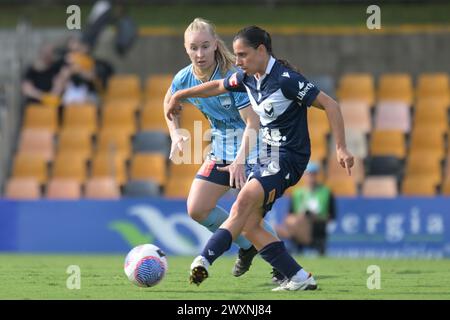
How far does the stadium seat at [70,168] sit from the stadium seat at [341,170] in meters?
4.12

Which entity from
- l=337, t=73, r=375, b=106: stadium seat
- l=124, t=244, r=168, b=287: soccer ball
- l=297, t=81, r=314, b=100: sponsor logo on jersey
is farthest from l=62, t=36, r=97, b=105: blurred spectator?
l=297, t=81, r=314, b=100: sponsor logo on jersey

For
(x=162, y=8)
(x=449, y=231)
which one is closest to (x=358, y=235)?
(x=449, y=231)

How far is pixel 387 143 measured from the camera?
20.5 meters

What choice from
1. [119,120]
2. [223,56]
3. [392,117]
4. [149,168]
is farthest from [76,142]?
[223,56]

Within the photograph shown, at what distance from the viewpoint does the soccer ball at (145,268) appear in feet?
31.6

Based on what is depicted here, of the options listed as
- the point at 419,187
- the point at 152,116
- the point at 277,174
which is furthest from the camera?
the point at 152,116

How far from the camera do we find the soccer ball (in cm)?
963

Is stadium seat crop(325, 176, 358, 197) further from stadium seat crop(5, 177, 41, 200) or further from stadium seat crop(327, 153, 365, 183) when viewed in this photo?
stadium seat crop(5, 177, 41, 200)

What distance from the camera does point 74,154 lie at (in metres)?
20.9

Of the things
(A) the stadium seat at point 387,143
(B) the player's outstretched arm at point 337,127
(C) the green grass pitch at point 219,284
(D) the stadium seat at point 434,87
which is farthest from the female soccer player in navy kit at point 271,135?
(D) the stadium seat at point 434,87

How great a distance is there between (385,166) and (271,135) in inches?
422

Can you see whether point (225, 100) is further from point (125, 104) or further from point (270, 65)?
point (125, 104)

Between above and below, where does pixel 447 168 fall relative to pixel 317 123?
below
